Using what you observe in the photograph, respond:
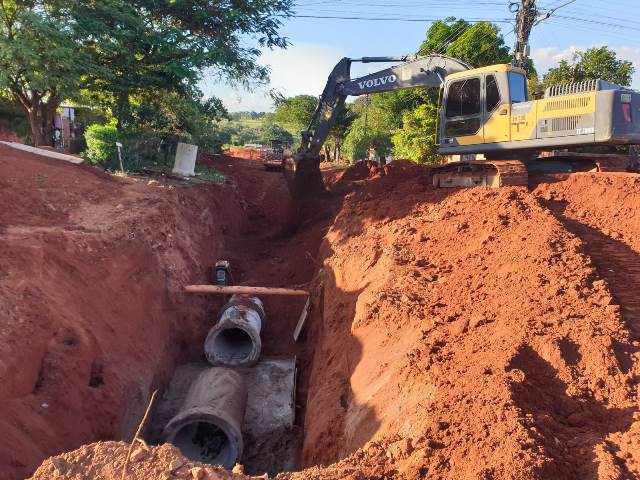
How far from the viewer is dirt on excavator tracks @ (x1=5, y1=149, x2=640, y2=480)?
4.32 meters

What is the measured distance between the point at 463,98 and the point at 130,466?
33.6 feet

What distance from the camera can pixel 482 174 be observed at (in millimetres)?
11086

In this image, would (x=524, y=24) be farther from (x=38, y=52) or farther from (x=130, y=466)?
(x=130, y=466)

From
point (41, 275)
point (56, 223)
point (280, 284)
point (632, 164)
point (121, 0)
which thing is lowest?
point (280, 284)

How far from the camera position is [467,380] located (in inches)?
196

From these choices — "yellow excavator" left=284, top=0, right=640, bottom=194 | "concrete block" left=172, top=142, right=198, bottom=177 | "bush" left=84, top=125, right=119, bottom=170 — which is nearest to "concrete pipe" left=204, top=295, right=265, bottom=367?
"yellow excavator" left=284, top=0, right=640, bottom=194

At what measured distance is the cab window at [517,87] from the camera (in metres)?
11.0

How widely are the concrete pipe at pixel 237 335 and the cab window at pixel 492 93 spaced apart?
6565 millimetres

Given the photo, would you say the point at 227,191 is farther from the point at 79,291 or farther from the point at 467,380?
the point at 467,380

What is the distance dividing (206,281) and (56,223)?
12.5ft

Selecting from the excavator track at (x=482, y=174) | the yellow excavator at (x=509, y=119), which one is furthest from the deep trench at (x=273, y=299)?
the yellow excavator at (x=509, y=119)

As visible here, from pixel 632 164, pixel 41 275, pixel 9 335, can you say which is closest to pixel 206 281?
pixel 41 275

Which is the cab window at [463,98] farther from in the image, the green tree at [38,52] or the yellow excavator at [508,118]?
the green tree at [38,52]

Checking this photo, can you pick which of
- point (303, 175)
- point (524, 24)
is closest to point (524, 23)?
point (524, 24)
